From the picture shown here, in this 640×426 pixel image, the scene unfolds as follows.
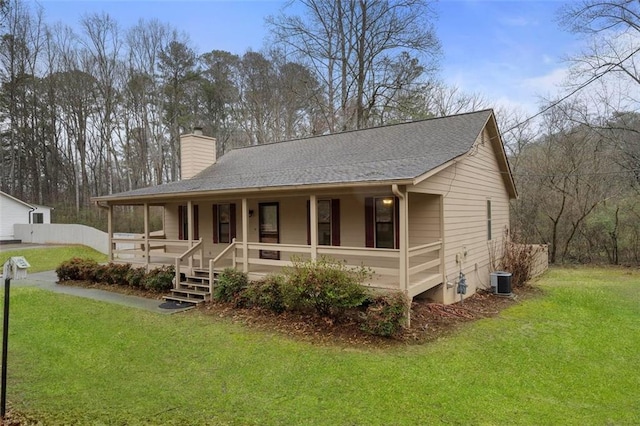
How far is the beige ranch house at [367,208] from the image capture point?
7.82 metres

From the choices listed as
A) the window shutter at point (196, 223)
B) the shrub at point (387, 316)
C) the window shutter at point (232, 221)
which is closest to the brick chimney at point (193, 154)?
the window shutter at point (196, 223)

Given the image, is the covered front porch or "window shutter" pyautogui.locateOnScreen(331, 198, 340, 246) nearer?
the covered front porch

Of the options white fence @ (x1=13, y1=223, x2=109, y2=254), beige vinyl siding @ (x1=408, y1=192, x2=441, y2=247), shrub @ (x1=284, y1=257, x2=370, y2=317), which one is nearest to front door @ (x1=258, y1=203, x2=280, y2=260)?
shrub @ (x1=284, y1=257, x2=370, y2=317)

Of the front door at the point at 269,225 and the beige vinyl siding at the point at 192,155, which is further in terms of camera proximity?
the beige vinyl siding at the point at 192,155

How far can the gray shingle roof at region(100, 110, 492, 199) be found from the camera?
8.04m

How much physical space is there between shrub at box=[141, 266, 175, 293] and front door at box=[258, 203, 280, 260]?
2663mm

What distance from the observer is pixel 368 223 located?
31.0 feet

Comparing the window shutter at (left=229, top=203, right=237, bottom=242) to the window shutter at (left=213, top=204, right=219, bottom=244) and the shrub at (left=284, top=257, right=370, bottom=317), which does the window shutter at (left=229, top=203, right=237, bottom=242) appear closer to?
the window shutter at (left=213, top=204, right=219, bottom=244)

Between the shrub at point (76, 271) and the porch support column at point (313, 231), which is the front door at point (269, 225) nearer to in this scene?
the porch support column at point (313, 231)

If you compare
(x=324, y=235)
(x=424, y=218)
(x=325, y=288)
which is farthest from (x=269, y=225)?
(x=325, y=288)

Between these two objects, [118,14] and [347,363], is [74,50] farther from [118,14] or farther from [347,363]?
[347,363]

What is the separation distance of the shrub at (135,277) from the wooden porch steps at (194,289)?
1.55 meters

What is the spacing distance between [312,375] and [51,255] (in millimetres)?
19631

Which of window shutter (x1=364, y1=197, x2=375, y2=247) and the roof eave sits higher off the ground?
the roof eave
